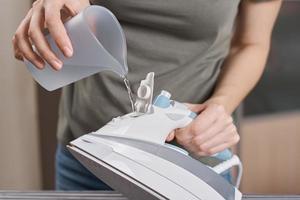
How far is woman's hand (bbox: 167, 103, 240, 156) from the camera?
702 millimetres

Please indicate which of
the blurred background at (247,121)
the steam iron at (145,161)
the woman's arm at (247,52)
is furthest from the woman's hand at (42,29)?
the blurred background at (247,121)

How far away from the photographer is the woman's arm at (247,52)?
Answer: 0.87 meters

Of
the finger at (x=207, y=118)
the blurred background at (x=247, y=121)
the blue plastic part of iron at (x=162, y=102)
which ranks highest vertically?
the blue plastic part of iron at (x=162, y=102)

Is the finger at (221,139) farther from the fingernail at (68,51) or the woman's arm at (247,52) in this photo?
the fingernail at (68,51)

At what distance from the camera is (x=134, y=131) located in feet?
2.03

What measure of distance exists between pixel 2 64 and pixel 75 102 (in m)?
0.62

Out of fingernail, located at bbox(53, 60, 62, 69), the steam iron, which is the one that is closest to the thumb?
the steam iron

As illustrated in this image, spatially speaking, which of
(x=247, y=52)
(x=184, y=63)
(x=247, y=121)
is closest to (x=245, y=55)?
(x=247, y=52)

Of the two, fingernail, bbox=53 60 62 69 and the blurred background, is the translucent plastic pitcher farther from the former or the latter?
the blurred background

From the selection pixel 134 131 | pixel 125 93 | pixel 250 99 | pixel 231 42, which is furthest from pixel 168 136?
pixel 250 99

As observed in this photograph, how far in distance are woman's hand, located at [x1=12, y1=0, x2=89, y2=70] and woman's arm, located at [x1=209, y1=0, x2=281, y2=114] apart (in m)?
0.33

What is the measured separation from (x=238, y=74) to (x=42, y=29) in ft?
1.30

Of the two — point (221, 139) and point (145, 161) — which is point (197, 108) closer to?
point (221, 139)

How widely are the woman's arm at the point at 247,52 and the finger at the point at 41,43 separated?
332 millimetres
